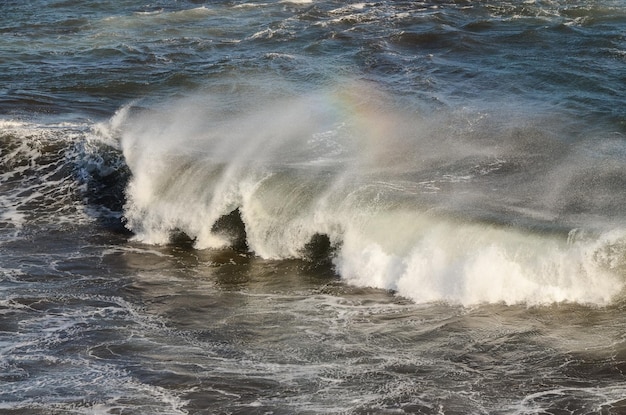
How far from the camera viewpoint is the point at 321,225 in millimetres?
16422

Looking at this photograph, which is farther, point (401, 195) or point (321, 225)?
point (401, 195)

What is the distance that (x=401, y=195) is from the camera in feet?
56.2

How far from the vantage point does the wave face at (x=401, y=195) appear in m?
14.5

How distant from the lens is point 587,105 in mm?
22594

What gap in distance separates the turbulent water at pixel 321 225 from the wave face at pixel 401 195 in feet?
0.17

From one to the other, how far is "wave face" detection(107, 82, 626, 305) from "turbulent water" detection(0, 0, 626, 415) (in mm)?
52

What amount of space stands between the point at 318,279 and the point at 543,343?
4.05 meters

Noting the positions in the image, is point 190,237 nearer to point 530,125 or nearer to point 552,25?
point 530,125

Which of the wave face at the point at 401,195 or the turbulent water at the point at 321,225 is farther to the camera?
the wave face at the point at 401,195

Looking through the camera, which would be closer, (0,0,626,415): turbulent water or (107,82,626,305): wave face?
(0,0,626,415): turbulent water

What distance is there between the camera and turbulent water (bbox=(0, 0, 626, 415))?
1145 cm

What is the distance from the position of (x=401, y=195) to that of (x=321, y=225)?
170cm

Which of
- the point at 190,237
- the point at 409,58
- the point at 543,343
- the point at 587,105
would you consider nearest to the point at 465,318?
the point at 543,343

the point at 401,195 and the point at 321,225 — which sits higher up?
the point at 401,195
